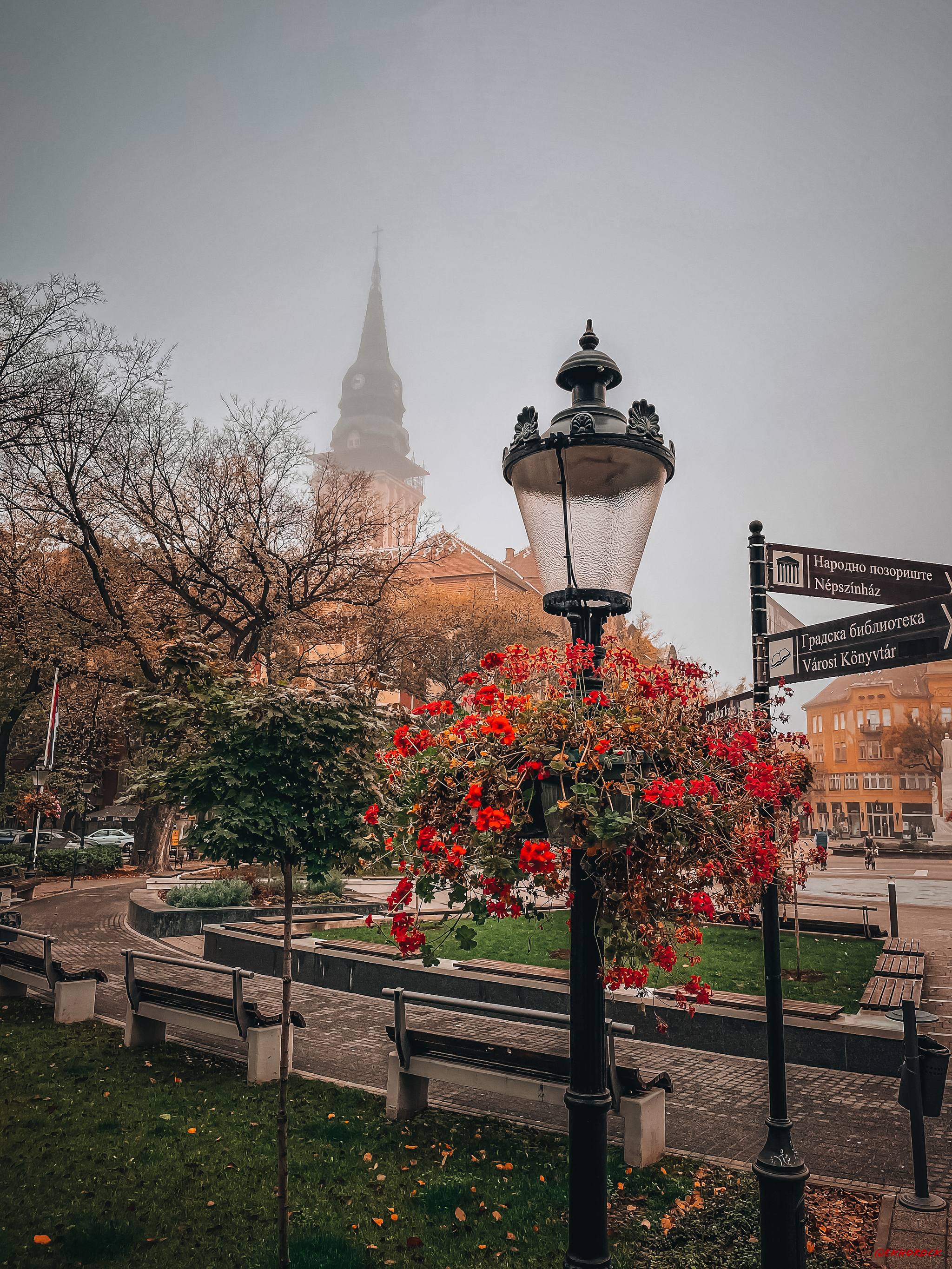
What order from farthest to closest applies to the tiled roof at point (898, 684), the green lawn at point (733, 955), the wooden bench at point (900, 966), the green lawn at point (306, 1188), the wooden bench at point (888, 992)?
the tiled roof at point (898, 684)
the green lawn at point (733, 955)
the wooden bench at point (900, 966)
the wooden bench at point (888, 992)
the green lawn at point (306, 1188)

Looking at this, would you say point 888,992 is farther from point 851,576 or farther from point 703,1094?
point 851,576

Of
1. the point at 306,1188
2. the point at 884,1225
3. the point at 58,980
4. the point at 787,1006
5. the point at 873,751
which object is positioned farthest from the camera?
the point at 873,751

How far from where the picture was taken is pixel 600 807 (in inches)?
105

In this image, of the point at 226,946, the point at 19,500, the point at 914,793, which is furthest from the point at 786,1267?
the point at 914,793

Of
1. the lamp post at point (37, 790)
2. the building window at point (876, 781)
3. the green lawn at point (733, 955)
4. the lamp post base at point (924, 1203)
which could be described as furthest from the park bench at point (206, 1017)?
the building window at point (876, 781)

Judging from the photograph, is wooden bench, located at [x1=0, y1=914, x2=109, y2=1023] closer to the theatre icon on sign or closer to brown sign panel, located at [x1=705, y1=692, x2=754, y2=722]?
brown sign panel, located at [x1=705, y1=692, x2=754, y2=722]

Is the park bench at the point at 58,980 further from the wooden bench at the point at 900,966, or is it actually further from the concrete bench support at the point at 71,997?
the wooden bench at the point at 900,966

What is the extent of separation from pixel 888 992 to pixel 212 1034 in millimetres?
6837

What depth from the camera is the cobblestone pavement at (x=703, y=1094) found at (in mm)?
5332

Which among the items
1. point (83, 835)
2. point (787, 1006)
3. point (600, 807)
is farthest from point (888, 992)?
point (83, 835)

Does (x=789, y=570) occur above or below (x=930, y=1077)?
above

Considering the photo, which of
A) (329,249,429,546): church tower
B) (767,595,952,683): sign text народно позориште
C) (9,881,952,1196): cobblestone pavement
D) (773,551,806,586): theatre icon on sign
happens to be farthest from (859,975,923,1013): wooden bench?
(329,249,429,546): church tower

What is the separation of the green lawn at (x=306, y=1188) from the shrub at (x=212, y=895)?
353 inches

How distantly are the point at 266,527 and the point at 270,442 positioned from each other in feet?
7.67
